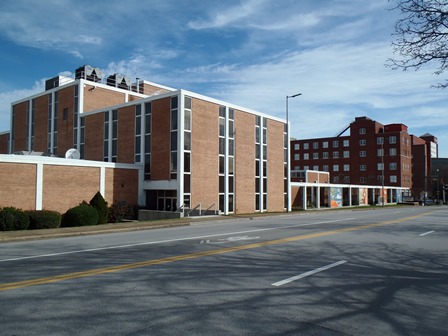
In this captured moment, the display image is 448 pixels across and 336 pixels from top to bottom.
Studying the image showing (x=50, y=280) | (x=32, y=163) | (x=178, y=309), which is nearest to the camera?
(x=178, y=309)

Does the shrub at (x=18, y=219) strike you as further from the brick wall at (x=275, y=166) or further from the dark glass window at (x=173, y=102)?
the brick wall at (x=275, y=166)

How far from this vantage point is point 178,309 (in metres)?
5.84

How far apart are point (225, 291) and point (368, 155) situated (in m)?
104

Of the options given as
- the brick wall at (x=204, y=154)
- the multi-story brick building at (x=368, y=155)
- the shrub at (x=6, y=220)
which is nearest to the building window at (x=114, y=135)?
the brick wall at (x=204, y=154)

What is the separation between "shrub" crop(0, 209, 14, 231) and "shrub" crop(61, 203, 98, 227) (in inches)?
157

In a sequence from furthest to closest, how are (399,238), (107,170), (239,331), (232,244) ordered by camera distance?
(107,170)
(399,238)
(232,244)
(239,331)

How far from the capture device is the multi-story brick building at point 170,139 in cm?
3344

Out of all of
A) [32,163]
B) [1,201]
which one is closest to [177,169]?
[32,163]

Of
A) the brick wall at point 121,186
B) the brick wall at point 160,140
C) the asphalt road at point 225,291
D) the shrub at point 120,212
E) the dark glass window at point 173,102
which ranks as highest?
the dark glass window at point 173,102

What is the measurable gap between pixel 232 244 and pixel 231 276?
511cm

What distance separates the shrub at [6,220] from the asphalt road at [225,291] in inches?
396

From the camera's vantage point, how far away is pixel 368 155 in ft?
342

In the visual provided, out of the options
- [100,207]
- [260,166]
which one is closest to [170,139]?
[100,207]

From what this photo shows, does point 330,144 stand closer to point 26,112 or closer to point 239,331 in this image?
point 26,112
